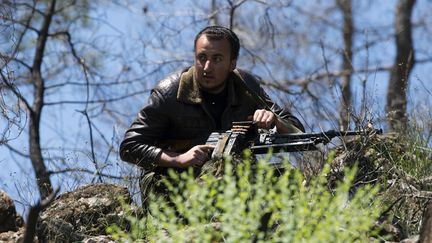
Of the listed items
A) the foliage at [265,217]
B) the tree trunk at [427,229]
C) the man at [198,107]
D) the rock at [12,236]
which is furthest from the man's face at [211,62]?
the tree trunk at [427,229]

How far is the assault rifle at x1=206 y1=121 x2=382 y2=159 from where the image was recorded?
9.52m

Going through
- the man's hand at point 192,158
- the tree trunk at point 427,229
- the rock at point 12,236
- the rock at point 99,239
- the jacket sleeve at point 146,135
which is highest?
the jacket sleeve at point 146,135

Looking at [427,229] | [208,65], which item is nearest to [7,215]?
[208,65]

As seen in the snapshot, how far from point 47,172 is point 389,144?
3.83 meters

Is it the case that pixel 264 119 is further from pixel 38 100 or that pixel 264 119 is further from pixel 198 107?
pixel 38 100

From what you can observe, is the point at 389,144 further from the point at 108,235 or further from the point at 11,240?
the point at 11,240

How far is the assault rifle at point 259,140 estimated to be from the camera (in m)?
9.52

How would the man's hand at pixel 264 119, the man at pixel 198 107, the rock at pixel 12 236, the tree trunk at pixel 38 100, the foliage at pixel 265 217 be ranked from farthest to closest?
the tree trunk at pixel 38 100 < the man at pixel 198 107 < the man's hand at pixel 264 119 < the rock at pixel 12 236 < the foliage at pixel 265 217

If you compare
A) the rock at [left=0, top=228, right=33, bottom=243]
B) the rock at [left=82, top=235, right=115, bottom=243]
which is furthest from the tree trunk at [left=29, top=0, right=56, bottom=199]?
the rock at [left=82, top=235, right=115, bottom=243]

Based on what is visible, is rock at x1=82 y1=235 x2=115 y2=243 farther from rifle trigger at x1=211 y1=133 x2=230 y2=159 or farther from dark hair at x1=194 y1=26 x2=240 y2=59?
dark hair at x1=194 y1=26 x2=240 y2=59

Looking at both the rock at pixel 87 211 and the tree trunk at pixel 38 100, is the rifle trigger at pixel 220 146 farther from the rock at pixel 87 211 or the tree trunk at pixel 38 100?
the tree trunk at pixel 38 100

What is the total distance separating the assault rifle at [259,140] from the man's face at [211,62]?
0.41m

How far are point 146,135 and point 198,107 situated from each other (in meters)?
0.43

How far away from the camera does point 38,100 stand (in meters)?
15.3
